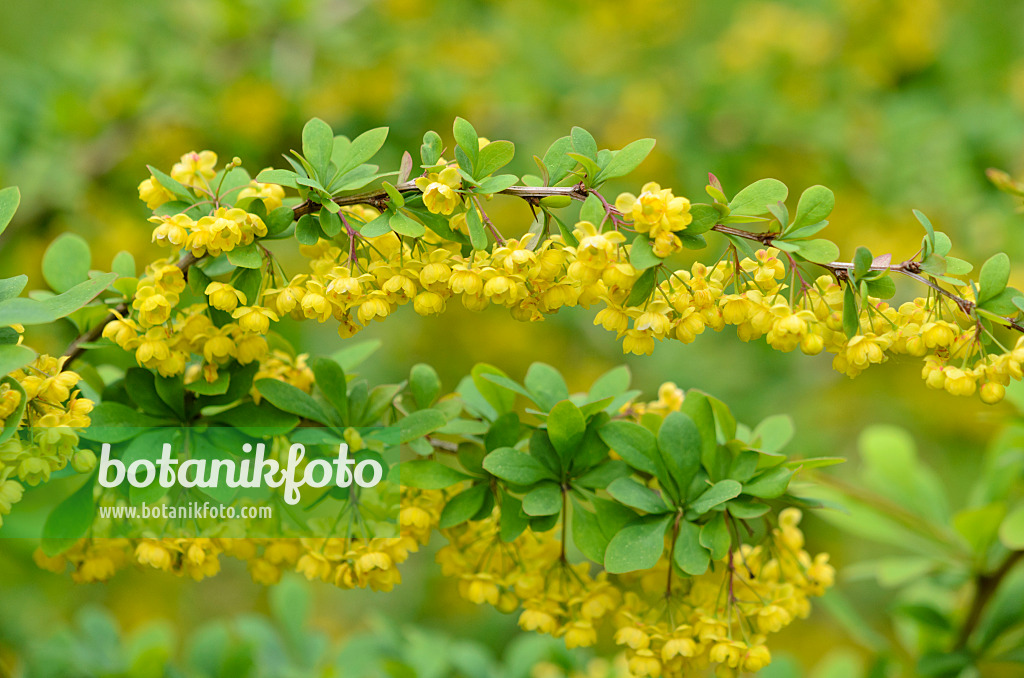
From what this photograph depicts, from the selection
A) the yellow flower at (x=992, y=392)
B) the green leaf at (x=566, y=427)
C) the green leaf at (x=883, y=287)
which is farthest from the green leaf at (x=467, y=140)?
the yellow flower at (x=992, y=392)

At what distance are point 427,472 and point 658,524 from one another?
20 cm

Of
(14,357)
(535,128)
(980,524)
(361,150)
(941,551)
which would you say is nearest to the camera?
(14,357)

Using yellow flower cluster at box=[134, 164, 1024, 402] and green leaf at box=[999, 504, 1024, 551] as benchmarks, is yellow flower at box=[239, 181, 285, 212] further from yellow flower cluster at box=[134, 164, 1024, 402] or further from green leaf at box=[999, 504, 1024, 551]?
green leaf at box=[999, 504, 1024, 551]

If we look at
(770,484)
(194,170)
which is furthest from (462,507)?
(194,170)

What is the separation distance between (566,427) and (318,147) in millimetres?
303

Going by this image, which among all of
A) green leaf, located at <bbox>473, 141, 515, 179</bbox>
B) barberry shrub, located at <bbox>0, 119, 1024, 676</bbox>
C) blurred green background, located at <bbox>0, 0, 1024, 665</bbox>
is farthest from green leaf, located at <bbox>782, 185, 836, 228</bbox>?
blurred green background, located at <bbox>0, 0, 1024, 665</bbox>

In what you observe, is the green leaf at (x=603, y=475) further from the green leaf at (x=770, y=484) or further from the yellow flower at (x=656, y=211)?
the yellow flower at (x=656, y=211)

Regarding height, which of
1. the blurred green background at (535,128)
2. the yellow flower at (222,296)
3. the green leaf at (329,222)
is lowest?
the yellow flower at (222,296)

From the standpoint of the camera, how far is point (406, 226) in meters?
0.62

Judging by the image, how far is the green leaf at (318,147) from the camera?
2.15ft

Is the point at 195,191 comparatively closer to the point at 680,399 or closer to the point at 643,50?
the point at 680,399

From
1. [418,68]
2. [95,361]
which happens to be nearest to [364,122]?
[418,68]

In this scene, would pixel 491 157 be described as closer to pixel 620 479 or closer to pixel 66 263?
pixel 620 479

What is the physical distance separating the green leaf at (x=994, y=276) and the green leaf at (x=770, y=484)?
200 millimetres
